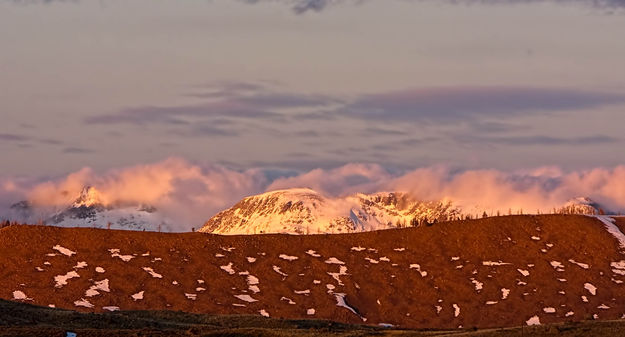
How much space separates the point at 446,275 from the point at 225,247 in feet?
112

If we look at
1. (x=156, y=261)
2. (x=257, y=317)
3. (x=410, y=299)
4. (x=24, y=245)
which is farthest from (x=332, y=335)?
(x=24, y=245)

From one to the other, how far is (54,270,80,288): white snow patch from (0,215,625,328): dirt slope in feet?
1.52

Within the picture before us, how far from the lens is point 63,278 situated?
151m

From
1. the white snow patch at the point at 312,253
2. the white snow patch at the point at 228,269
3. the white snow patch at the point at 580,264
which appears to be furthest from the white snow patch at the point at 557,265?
the white snow patch at the point at 228,269

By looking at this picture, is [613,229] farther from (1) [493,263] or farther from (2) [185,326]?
(2) [185,326]

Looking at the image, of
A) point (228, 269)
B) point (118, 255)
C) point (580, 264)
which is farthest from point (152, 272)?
point (580, 264)

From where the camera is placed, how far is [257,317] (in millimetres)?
107875

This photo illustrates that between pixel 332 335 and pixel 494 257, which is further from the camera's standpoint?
pixel 494 257

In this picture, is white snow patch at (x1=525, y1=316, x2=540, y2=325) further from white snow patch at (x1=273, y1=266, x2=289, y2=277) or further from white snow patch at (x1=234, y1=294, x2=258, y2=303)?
white snow patch at (x1=234, y1=294, x2=258, y2=303)

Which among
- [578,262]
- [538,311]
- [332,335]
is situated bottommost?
[332,335]

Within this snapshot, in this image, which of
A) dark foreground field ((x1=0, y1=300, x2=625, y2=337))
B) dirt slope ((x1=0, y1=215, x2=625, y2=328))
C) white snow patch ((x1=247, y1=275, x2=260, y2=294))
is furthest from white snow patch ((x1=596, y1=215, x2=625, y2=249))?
dark foreground field ((x1=0, y1=300, x2=625, y2=337))

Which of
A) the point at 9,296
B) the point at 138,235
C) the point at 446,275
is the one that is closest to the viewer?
the point at 9,296

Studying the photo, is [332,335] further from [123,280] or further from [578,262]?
[578,262]

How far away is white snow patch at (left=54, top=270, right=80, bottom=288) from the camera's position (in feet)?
487
